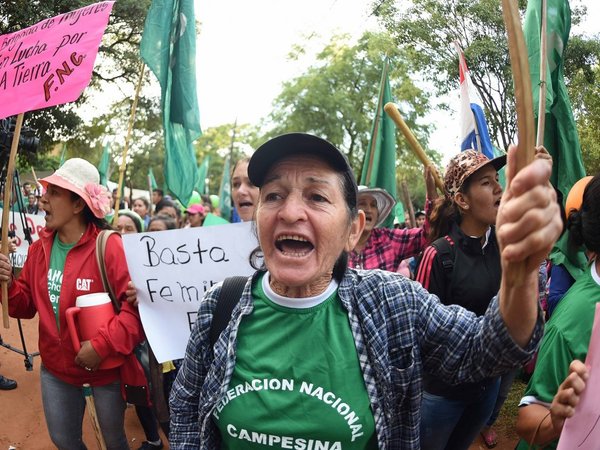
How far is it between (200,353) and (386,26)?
2.26 metres

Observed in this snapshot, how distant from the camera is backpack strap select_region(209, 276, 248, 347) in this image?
160 cm

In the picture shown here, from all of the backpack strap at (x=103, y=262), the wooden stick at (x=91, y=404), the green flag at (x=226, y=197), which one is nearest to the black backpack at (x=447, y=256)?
the backpack strap at (x=103, y=262)

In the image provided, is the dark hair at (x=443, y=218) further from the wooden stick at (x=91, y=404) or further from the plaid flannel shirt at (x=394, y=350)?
the wooden stick at (x=91, y=404)

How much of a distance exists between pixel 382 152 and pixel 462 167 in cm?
231

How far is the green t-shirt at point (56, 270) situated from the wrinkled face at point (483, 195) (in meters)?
2.27

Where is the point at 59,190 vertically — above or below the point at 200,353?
above

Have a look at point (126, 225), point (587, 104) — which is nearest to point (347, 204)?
point (126, 225)

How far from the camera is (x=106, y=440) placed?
9.50 feet

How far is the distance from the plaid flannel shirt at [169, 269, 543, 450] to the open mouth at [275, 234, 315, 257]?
160mm

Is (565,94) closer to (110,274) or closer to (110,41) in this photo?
(110,274)

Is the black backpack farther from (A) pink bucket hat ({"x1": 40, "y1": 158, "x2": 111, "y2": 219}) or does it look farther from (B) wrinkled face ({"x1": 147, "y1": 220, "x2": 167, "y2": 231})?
(B) wrinkled face ({"x1": 147, "y1": 220, "x2": 167, "y2": 231})

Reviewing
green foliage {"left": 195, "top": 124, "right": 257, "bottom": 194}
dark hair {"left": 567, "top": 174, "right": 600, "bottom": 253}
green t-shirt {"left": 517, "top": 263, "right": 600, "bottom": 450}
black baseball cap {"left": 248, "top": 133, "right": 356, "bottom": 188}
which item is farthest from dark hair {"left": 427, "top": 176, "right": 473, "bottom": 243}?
green foliage {"left": 195, "top": 124, "right": 257, "bottom": 194}

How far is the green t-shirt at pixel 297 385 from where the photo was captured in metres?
1.39

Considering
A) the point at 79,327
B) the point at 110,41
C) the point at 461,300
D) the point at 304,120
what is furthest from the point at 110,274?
the point at 304,120
